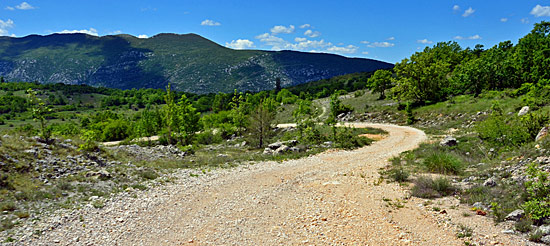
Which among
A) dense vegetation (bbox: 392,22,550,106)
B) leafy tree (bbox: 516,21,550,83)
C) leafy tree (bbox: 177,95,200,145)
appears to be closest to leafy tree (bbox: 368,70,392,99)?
dense vegetation (bbox: 392,22,550,106)

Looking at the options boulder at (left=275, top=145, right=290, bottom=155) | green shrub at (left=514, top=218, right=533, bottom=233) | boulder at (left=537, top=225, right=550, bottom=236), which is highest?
boulder at (left=537, top=225, right=550, bottom=236)

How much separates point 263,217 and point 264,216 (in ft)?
0.30

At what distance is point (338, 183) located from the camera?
13.6 meters

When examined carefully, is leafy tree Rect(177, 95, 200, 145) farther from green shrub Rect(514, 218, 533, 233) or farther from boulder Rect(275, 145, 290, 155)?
green shrub Rect(514, 218, 533, 233)

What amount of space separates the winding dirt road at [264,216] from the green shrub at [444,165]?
100 inches

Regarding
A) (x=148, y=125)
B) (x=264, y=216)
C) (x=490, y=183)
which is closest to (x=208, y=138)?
(x=148, y=125)

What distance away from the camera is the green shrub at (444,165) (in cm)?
1327

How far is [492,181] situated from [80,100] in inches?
7614

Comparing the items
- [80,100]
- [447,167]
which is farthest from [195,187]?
[80,100]

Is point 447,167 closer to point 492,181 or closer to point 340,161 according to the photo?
point 492,181

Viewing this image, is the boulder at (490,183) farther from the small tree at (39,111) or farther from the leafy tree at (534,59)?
the leafy tree at (534,59)

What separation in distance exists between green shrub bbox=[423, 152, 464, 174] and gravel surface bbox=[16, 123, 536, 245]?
2646mm

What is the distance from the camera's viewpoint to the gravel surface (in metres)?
8.03

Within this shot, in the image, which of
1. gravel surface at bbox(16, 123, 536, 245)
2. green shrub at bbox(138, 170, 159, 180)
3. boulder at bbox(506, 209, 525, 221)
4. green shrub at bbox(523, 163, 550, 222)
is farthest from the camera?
green shrub at bbox(138, 170, 159, 180)
